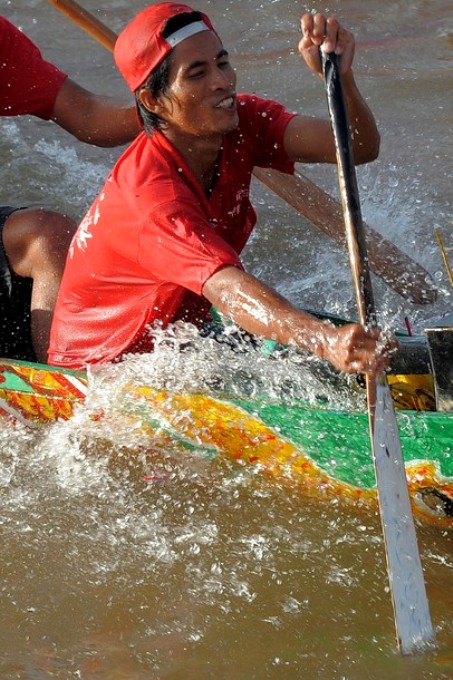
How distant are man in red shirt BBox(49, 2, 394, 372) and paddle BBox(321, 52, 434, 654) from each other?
0.22 meters

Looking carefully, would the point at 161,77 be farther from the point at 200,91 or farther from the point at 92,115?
the point at 92,115

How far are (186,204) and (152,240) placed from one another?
0.43ft

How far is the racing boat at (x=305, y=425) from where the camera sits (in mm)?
3088

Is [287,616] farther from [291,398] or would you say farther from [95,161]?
[95,161]

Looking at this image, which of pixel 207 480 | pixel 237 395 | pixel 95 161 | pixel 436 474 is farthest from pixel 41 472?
pixel 95 161

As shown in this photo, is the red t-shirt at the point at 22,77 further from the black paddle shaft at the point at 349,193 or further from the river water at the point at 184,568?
the black paddle shaft at the point at 349,193

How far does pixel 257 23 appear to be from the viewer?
26.2ft

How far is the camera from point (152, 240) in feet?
9.52

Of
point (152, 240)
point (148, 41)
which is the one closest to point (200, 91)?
point (148, 41)

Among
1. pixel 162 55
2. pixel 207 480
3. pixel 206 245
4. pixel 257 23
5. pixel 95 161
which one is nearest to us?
pixel 206 245

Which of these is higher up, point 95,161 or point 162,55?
point 162,55

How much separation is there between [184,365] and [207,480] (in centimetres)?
47

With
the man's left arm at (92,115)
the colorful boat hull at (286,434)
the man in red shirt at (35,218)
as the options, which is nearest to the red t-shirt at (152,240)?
the colorful boat hull at (286,434)

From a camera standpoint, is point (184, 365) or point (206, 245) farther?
point (184, 365)
